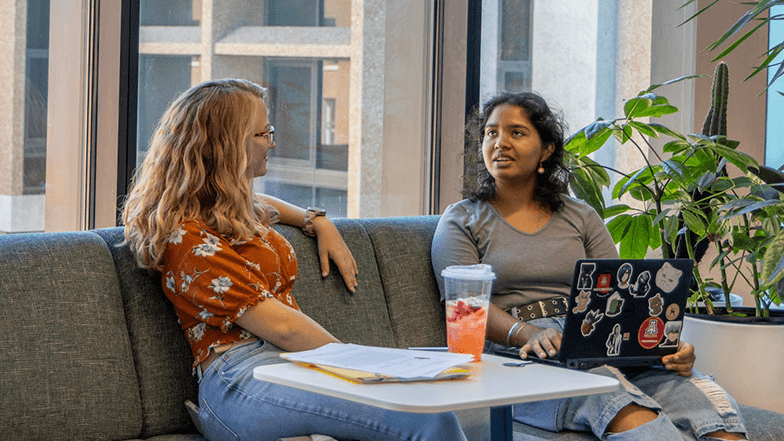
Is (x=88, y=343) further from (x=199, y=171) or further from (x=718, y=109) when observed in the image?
(x=718, y=109)

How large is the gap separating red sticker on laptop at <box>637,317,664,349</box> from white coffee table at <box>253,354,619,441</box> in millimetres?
403

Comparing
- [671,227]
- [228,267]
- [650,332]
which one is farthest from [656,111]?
[228,267]

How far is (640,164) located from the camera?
3.96 metres

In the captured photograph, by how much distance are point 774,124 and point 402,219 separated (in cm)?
230

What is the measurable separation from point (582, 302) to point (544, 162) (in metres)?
0.88

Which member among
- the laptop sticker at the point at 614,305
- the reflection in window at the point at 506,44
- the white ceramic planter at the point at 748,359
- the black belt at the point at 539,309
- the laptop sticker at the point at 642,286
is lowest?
the white ceramic planter at the point at 748,359

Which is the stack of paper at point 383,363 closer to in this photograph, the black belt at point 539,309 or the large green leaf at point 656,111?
the black belt at point 539,309

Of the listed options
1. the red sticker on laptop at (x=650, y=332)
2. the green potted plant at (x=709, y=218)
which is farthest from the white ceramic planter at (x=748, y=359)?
the red sticker on laptop at (x=650, y=332)

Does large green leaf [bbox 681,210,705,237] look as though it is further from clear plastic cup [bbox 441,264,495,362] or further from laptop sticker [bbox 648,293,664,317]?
clear plastic cup [bbox 441,264,495,362]

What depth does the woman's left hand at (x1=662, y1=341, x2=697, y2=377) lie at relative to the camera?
1.88 meters

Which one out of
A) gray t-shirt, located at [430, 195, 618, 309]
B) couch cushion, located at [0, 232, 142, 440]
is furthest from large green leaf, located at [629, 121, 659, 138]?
couch cushion, located at [0, 232, 142, 440]

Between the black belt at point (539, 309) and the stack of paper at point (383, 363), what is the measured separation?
81 cm

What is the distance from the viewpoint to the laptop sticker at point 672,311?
1757mm

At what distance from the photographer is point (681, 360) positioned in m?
1.89
